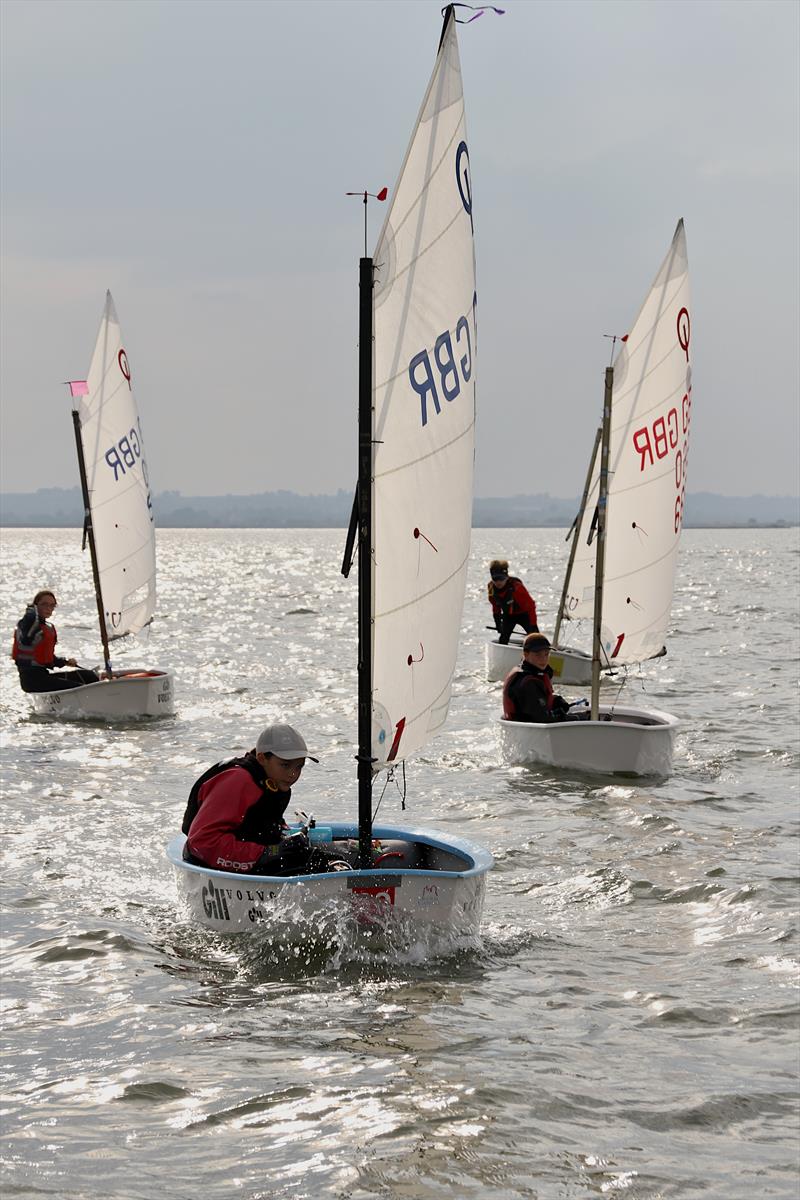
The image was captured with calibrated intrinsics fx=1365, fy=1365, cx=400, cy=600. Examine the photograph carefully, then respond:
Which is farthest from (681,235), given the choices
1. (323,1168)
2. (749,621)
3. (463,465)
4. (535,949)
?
(749,621)

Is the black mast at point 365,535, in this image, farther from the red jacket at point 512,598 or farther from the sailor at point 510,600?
the red jacket at point 512,598

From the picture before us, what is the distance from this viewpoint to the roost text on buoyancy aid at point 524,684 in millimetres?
14094

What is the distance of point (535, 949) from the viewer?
333 inches

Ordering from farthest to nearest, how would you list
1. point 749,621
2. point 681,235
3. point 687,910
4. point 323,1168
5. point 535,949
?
point 749,621
point 681,235
point 687,910
point 535,949
point 323,1168

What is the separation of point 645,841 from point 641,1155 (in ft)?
20.0

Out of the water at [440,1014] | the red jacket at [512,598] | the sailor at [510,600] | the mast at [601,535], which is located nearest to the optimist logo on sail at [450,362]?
the water at [440,1014]

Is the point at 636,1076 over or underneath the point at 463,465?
underneath

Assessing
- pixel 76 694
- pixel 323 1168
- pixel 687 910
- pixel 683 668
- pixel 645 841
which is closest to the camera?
pixel 323 1168

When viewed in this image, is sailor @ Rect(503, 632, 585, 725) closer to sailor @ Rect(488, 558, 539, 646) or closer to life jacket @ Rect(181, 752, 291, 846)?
life jacket @ Rect(181, 752, 291, 846)

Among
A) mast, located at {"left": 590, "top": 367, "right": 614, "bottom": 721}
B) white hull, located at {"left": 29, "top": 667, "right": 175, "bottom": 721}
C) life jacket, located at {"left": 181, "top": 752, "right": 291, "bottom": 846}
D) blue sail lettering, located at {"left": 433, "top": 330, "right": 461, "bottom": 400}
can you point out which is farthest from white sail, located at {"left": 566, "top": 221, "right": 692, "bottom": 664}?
life jacket, located at {"left": 181, "top": 752, "right": 291, "bottom": 846}

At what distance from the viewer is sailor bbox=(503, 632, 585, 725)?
14078mm

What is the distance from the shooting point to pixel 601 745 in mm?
13938

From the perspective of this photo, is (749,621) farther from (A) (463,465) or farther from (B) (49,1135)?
(B) (49,1135)

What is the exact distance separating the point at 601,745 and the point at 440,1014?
7.07 meters
